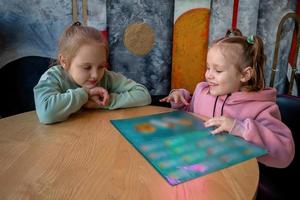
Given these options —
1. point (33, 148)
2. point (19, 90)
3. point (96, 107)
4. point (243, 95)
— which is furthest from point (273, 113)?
point (19, 90)

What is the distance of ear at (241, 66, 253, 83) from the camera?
1.04m

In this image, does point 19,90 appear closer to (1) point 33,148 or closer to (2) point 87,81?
(2) point 87,81

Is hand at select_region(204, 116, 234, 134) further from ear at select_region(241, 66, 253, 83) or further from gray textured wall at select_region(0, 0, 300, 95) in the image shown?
gray textured wall at select_region(0, 0, 300, 95)

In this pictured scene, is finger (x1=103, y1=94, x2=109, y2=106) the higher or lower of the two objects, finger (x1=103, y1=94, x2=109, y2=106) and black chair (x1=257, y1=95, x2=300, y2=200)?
the higher

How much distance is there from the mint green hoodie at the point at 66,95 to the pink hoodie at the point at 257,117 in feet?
0.70

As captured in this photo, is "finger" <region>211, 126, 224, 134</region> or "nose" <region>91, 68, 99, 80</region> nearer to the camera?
"finger" <region>211, 126, 224, 134</region>

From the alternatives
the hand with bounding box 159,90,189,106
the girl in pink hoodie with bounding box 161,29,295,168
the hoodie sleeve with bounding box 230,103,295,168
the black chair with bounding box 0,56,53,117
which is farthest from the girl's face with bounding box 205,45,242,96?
the black chair with bounding box 0,56,53,117

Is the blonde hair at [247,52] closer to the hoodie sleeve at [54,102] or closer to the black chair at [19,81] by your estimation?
the hoodie sleeve at [54,102]

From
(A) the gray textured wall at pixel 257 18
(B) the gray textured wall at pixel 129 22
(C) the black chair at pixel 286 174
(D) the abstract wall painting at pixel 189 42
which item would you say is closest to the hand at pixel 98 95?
(C) the black chair at pixel 286 174

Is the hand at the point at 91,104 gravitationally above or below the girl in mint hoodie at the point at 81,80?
below

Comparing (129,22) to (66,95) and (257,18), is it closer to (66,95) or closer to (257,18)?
(257,18)

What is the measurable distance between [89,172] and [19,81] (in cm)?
142

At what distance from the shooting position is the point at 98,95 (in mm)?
992

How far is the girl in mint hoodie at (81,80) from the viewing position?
91 cm
